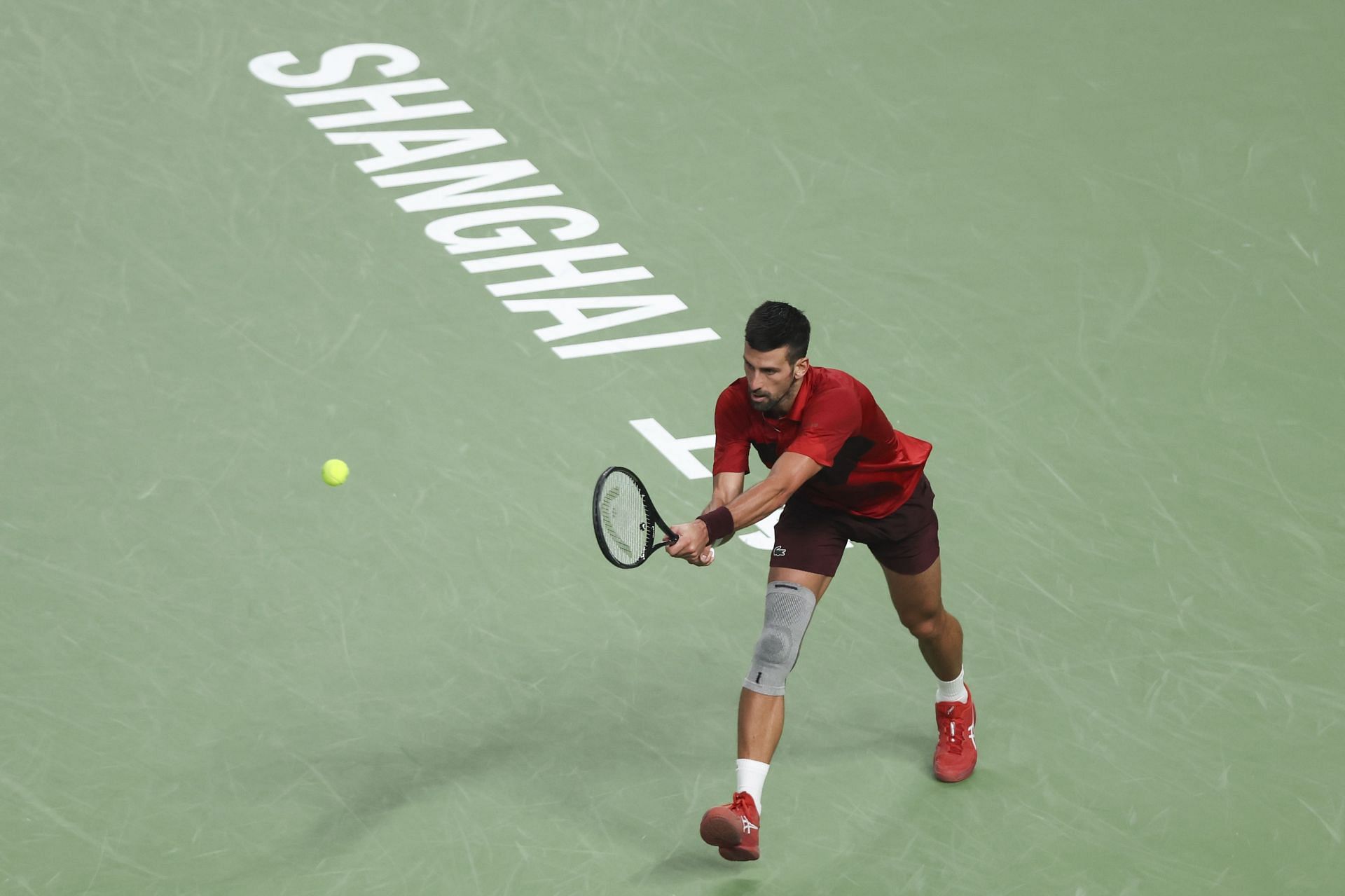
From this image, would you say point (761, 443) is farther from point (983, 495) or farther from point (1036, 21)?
point (1036, 21)

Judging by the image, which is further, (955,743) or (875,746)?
(875,746)

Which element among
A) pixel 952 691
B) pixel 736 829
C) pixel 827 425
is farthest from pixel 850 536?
pixel 736 829

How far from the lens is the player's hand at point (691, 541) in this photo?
5.93m

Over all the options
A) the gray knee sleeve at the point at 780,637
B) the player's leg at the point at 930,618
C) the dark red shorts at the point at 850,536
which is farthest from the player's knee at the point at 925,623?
the gray knee sleeve at the point at 780,637

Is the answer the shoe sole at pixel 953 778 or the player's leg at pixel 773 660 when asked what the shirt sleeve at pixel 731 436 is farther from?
the shoe sole at pixel 953 778

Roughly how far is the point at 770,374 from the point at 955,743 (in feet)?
5.35

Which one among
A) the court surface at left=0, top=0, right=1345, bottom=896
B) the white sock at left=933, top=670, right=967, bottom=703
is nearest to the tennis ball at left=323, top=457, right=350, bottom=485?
the court surface at left=0, top=0, right=1345, bottom=896

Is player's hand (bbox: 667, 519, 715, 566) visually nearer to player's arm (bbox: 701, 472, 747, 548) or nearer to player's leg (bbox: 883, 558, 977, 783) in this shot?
player's arm (bbox: 701, 472, 747, 548)

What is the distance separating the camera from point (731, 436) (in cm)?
648

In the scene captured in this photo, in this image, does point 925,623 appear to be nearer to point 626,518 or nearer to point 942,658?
point 942,658

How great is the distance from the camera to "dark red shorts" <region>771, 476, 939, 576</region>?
6.48 m

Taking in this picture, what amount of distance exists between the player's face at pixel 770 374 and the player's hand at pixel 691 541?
1.60 ft

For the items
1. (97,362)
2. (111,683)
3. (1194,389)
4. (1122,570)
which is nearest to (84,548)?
(111,683)

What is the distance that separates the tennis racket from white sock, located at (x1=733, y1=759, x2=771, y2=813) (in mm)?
752
